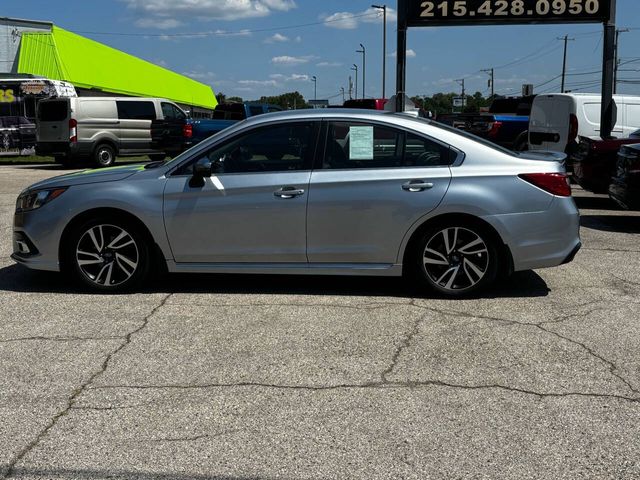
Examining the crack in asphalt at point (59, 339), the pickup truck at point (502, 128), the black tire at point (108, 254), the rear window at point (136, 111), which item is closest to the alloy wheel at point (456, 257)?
the black tire at point (108, 254)

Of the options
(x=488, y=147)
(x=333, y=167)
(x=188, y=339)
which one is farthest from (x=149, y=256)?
(x=488, y=147)

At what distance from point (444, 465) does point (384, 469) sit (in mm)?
279

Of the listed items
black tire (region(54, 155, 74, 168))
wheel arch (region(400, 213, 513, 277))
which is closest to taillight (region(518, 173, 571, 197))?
wheel arch (region(400, 213, 513, 277))

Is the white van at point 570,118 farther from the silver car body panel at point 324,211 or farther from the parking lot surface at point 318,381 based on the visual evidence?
the silver car body panel at point 324,211

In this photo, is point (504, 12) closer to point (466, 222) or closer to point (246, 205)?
point (466, 222)

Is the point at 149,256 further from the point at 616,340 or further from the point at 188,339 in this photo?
the point at 616,340

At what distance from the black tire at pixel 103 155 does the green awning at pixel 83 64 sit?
56.3ft

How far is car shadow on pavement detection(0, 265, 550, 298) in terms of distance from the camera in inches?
251

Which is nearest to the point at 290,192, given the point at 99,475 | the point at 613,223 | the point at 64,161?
the point at 99,475

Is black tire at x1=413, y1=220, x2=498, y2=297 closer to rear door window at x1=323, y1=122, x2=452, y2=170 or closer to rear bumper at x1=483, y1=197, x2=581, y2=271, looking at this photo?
rear bumper at x1=483, y1=197, x2=581, y2=271

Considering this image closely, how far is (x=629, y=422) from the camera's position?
12.1 feet

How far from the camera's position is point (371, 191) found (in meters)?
5.96

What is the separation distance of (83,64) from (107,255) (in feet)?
122

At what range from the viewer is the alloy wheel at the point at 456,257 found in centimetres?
599
